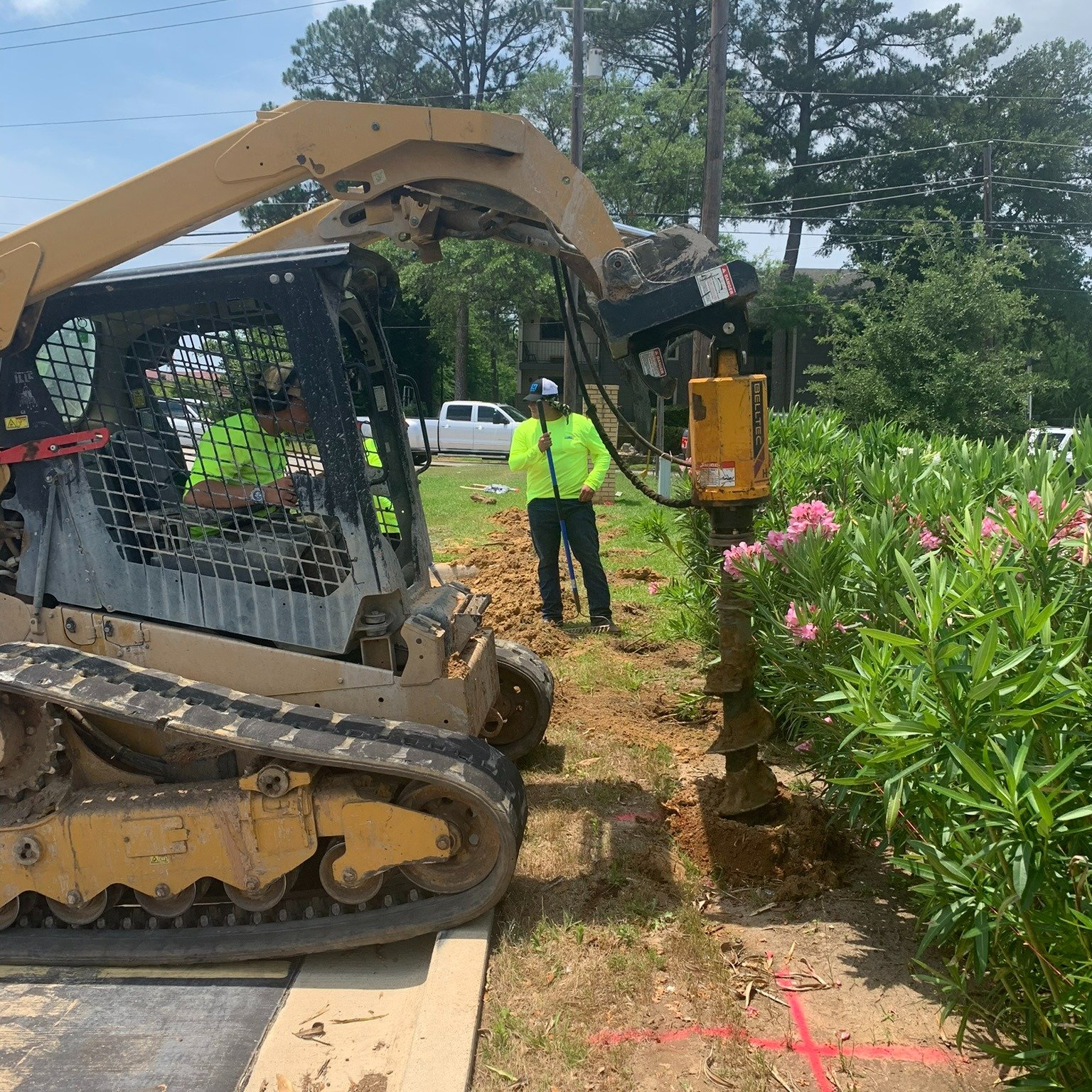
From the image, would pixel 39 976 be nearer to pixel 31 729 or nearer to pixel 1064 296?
pixel 31 729

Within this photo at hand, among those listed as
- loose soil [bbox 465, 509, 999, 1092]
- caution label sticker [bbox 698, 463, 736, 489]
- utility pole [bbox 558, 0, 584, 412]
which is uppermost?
utility pole [bbox 558, 0, 584, 412]

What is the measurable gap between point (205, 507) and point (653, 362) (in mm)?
2038

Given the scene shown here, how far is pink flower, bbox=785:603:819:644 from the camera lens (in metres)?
4.02

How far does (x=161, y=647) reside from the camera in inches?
167

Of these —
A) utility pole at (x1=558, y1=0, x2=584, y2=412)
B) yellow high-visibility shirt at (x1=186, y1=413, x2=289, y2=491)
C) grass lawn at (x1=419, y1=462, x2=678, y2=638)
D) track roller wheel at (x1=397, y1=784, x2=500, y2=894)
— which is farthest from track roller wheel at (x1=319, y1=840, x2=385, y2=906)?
utility pole at (x1=558, y1=0, x2=584, y2=412)

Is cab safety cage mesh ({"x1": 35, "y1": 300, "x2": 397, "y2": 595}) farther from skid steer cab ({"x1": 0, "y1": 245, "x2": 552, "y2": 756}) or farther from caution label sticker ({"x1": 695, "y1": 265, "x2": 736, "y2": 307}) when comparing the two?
caution label sticker ({"x1": 695, "y1": 265, "x2": 736, "y2": 307})

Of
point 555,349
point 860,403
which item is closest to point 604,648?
point 860,403

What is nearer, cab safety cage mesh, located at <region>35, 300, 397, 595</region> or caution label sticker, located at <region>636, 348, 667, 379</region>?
cab safety cage mesh, located at <region>35, 300, 397, 595</region>

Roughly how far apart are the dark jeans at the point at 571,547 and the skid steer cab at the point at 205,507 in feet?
14.4

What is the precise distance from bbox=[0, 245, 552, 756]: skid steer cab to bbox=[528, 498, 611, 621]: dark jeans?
4392 millimetres

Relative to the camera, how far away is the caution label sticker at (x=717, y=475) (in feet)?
14.0

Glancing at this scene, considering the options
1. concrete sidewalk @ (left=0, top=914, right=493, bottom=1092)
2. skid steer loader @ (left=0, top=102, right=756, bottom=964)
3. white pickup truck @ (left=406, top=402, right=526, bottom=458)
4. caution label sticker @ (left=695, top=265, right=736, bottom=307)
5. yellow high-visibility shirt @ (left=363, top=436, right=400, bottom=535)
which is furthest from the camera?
white pickup truck @ (left=406, top=402, right=526, bottom=458)

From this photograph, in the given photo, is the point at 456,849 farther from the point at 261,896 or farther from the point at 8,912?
the point at 8,912

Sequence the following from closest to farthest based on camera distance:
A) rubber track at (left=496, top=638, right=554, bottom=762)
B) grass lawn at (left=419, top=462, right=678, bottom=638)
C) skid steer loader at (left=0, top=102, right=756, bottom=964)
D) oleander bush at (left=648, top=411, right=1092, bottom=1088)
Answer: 1. oleander bush at (left=648, top=411, right=1092, bottom=1088)
2. skid steer loader at (left=0, top=102, right=756, bottom=964)
3. rubber track at (left=496, top=638, right=554, bottom=762)
4. grass lawn at (left=419, top=462, right=678, bottom=638)
